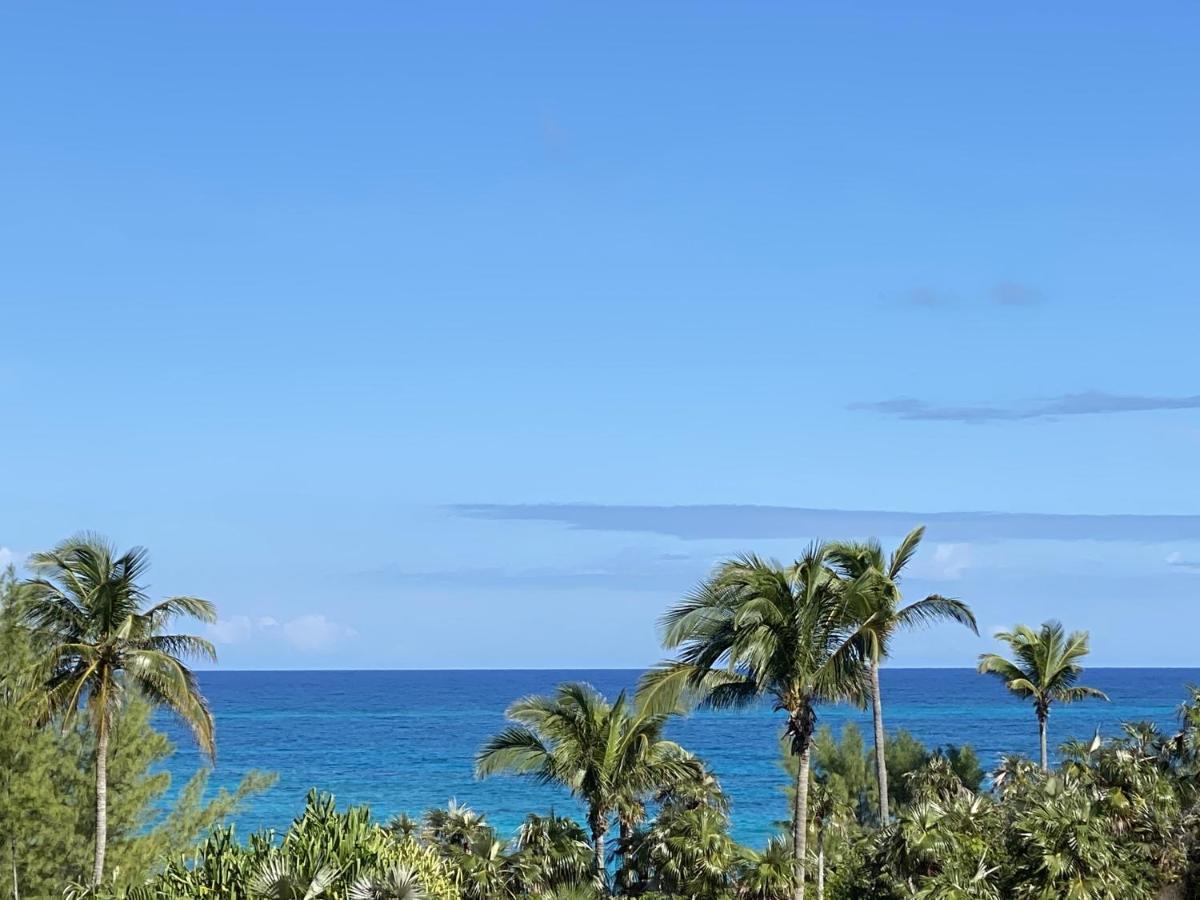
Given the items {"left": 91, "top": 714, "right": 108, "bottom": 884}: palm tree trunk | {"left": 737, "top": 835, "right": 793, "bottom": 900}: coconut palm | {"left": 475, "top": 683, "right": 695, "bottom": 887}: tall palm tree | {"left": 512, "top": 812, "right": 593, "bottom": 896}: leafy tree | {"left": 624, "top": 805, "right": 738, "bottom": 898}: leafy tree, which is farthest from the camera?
{"left": 475, "top": 683, "right": 695, "bottom": 887}: tall palm tree

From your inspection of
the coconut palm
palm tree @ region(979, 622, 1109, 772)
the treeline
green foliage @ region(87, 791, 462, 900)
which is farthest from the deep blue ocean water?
green foliage @ region(87, 791, 462, 900)

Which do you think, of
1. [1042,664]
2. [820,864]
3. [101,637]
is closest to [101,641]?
[101,637]

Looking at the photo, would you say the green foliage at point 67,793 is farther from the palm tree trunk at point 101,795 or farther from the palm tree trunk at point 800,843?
the palm tree trunk at point 800,843

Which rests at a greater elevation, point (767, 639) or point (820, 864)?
point (767, 639)

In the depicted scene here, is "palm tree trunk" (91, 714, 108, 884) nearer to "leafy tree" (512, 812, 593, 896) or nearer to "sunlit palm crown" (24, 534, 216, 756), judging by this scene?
"sunlit palm crown" (24, 534, 216, 756)

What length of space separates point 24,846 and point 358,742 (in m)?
123

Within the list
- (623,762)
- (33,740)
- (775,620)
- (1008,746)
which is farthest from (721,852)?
(1008,746)

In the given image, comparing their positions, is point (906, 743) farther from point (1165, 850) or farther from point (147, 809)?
point (147, 809)

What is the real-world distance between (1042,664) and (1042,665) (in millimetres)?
37

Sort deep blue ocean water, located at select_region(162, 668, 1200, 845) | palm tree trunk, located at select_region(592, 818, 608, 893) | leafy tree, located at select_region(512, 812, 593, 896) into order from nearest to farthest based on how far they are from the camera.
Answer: leafy tree, located at select_region(512, 812, 593, 896), palm tree trunk, located at select_region(592, 818, 608, 893), deep blue ocean water, located at select_region(162, 668, 1200, 845)

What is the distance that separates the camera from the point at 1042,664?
55.3m

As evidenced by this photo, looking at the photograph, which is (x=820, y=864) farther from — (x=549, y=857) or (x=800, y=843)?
(x=549, y=857)

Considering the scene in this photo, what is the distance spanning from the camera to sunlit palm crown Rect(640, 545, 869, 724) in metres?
33.1

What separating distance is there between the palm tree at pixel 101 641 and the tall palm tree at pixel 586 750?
24.1 feet
